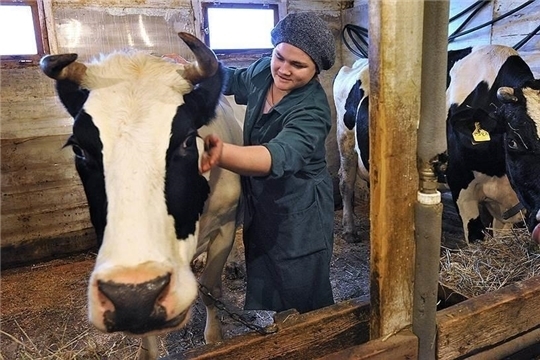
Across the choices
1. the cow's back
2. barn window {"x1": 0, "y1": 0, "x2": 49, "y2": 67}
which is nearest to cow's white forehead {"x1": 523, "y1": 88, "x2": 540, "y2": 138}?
the cow's back

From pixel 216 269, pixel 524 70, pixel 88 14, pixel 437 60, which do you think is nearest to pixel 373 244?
pixel 437 60

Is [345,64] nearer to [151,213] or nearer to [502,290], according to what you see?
[502,290]

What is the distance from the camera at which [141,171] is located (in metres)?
1.34

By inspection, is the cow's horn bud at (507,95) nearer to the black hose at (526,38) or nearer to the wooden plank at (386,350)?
the black hose at (526,38)

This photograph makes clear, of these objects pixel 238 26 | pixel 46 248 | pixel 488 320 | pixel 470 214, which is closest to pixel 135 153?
pixel 488 320

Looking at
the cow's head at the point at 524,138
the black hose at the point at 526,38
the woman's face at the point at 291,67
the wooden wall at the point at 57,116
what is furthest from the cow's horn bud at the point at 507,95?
the woman's face at the point at 291,67

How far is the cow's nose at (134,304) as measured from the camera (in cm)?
115

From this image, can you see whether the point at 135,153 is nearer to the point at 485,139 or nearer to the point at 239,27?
the point at 485,139

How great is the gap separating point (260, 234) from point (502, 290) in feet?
3.39

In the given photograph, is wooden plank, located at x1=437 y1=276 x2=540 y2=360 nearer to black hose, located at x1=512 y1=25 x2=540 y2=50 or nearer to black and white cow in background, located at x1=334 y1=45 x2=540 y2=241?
black and white cow in background, located at x1=334 y1=45 x2=540 y2=241

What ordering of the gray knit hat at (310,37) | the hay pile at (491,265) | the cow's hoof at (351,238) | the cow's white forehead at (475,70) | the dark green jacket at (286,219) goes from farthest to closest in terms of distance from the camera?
the cow's hoof at (351,238) → the cow's white forehead at (475,70) → the hay pile at (491,265) → the dark green jacket at (286,219) → the gray knit hat at (310,37)

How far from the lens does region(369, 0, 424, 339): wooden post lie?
4.11 feet

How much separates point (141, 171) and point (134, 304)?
0.38 meters

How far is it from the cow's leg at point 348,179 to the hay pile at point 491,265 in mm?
1830
